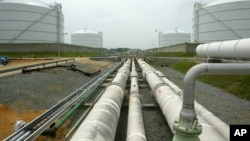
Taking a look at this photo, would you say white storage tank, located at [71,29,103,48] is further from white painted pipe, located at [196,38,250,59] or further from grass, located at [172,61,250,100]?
grass, located at [172,61,250,100]

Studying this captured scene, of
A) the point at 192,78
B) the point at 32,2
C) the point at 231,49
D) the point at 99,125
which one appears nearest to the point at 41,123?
the point at 99,125

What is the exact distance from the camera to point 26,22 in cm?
5478

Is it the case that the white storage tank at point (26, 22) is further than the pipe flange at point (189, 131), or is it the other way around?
the white storage tank at point (26, 22)

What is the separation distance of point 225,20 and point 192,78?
51.0 meters

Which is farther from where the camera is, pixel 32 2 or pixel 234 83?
pixel 32 2

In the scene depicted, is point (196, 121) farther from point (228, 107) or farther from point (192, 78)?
point (228, 107)

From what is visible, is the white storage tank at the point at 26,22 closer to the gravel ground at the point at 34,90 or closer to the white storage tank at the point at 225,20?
the gravel ground at the point at 34,90

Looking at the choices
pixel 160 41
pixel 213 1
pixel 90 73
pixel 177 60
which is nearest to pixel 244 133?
pixel 90 73

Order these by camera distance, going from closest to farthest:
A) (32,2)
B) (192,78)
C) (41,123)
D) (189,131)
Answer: (189,131), (192,78), (41,123), (32,2)

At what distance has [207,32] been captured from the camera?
56.0 meters

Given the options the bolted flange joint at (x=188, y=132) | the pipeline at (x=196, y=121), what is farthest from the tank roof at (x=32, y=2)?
the bolted flange joint at (x=188, y=132)

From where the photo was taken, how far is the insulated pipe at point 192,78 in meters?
4.57

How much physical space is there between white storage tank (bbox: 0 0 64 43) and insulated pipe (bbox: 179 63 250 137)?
178ft

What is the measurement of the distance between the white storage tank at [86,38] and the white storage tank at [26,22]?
105 ft
